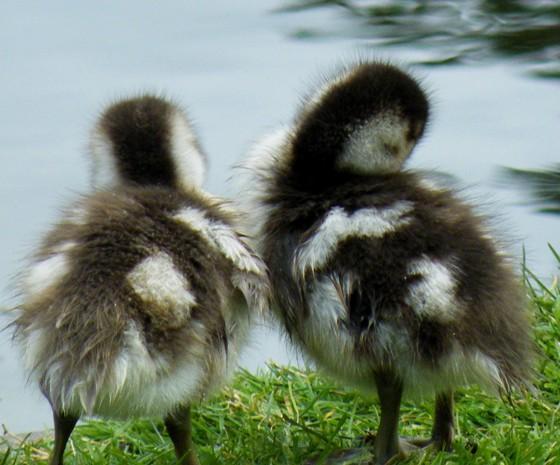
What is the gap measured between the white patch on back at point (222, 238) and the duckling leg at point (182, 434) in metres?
0.34

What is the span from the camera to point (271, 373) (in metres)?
4.43

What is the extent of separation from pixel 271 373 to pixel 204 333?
3.34ft

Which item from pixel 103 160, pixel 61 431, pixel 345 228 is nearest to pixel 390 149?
pixel 345 228

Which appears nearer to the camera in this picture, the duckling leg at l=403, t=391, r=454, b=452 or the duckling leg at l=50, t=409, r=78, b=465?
the duckling leg at l=50, t=409, r=78, b=465

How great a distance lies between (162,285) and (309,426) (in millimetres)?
916

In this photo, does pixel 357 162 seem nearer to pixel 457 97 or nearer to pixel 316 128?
→ pixel 316 128

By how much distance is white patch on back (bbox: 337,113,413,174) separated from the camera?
382 centimetres

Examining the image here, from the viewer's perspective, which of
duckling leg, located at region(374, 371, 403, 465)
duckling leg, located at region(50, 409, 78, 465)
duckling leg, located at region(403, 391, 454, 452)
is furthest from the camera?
duckling leg, located at region(403, 391, 454, 452)

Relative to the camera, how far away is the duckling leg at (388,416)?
12.2ft

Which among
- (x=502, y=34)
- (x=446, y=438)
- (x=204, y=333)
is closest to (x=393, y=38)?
(x=502, y=34)

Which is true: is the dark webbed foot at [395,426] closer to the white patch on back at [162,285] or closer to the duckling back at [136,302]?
the duckling back at [136,302]

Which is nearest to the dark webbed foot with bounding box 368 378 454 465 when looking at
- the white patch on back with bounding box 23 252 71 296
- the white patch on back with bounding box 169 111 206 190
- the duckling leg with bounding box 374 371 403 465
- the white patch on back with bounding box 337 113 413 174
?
the duckling leg with bounding box 374 371 403 465

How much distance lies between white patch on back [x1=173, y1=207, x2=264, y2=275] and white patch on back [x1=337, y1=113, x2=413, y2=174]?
1.22 feet

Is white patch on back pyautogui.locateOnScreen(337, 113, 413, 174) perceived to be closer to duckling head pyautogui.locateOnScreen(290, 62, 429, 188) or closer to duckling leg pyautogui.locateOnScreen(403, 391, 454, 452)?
duckling head pyautogui.locateOnScreen(290, 62, 429, 188)
